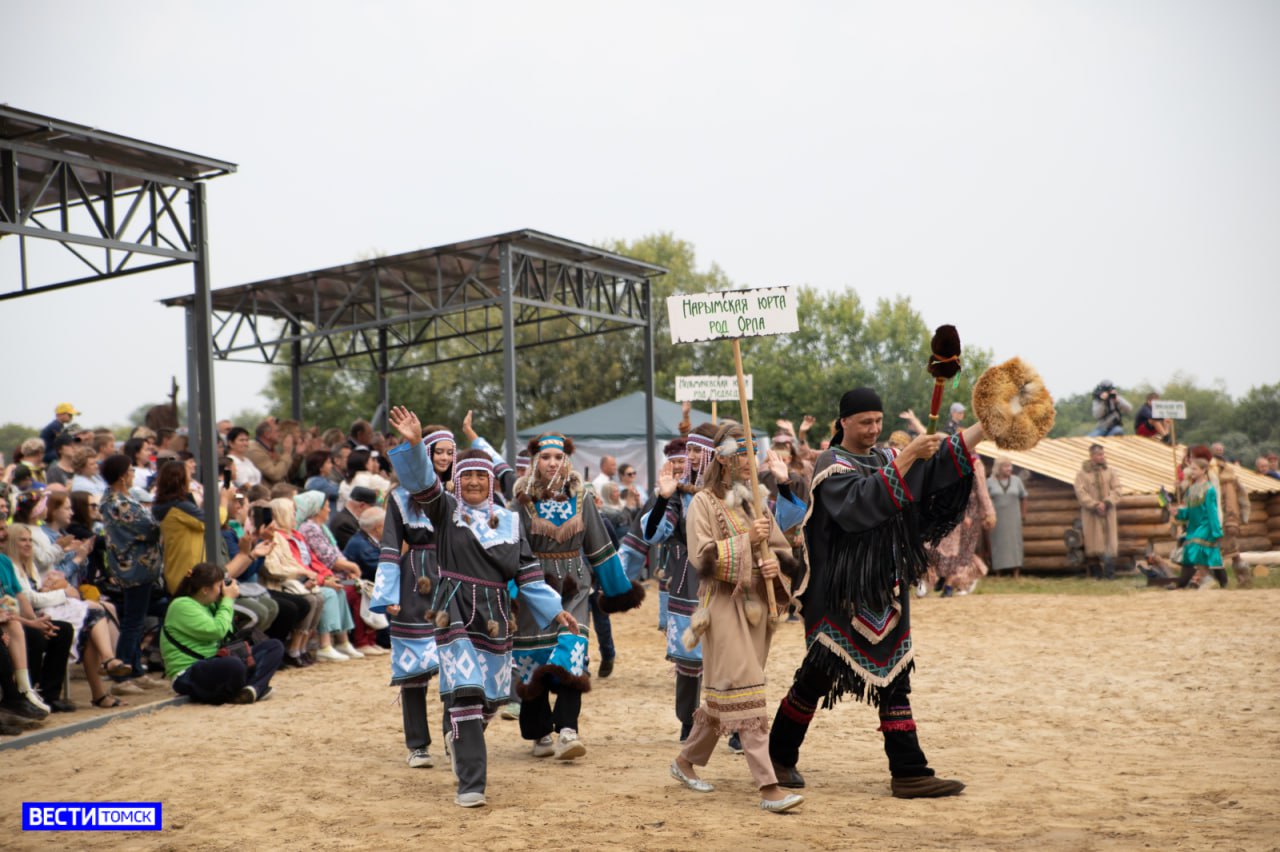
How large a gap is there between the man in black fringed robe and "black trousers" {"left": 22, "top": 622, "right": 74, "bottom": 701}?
18.8ft

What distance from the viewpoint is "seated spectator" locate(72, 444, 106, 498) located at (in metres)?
11.0

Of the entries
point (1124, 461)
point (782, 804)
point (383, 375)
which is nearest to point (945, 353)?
point (782, 804)

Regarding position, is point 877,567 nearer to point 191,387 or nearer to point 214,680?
point 214,680

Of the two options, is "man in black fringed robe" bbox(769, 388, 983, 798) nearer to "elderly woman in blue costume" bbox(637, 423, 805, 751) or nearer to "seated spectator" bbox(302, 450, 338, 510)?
"elderly woman in blue costume" bbox(637, 423, 805, 751)

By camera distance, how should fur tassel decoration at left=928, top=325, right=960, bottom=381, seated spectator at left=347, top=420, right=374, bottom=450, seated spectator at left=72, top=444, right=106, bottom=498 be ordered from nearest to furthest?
1. fur tassel decoration at left=928, top=325, right=960, bottom=381
2. seated spectator at left=72, top=444, right=106, bottom=498
3. seated spectator at left=347, top=420, right=374, bottom=450

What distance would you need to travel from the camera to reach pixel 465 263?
1833 centimetres

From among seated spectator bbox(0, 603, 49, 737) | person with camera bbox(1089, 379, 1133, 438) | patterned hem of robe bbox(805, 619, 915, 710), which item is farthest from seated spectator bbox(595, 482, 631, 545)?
person with camera bbox(1089, 379, 1133, 438)

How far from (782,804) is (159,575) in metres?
6.30

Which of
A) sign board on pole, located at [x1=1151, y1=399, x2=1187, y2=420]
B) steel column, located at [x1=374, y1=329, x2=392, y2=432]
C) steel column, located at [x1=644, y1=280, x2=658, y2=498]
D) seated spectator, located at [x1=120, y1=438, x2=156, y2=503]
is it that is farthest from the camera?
steel column, located at [x1=374, y1=329, x2=392, y2=432]

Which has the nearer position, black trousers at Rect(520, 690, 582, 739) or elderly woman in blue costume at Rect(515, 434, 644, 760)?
black trousers at Rect(520, 690, 582, 739)

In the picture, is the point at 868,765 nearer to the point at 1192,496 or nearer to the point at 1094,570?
the point at 1192,496

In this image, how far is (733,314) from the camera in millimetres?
6852

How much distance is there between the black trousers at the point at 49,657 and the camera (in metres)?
8.78

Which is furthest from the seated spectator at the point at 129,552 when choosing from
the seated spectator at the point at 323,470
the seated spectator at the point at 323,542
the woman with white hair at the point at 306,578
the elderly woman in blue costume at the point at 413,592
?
the elderly woman in blue costume at the point at 413,592
